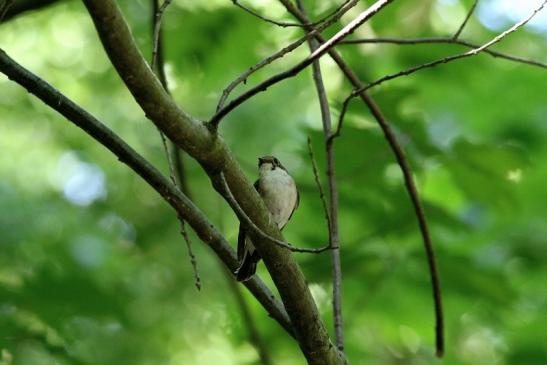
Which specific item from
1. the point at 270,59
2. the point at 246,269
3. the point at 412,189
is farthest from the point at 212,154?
the point at 412,189

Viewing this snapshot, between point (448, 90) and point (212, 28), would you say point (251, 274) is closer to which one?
point (212, 28)

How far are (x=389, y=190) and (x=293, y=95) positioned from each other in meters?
5.71

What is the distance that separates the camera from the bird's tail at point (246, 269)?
3.83 metres

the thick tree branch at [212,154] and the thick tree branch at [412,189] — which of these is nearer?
the thick tree branch at [212,154]

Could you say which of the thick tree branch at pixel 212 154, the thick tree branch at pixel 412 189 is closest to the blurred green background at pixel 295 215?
the thick tree branch at pixel 412 189

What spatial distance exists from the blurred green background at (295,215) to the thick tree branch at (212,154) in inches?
65.8

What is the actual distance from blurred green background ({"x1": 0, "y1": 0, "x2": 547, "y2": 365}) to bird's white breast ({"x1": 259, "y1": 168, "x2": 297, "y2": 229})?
454 millimetres

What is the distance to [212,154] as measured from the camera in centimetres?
265

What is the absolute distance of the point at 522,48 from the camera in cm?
1020

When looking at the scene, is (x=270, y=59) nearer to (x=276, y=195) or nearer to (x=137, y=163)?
(x=137, y=163)

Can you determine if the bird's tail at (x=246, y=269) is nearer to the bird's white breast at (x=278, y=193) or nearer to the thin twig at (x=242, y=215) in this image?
the bird's white breast at (x=278, y=193)

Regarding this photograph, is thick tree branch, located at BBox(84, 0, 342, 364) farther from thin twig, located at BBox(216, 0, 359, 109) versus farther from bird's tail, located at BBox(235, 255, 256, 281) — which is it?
bird's tail, located at BBox(235, 255, 256, 281)

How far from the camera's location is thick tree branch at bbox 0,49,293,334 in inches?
105

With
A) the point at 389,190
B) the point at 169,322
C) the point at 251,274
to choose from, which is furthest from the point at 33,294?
the point at 169,322
